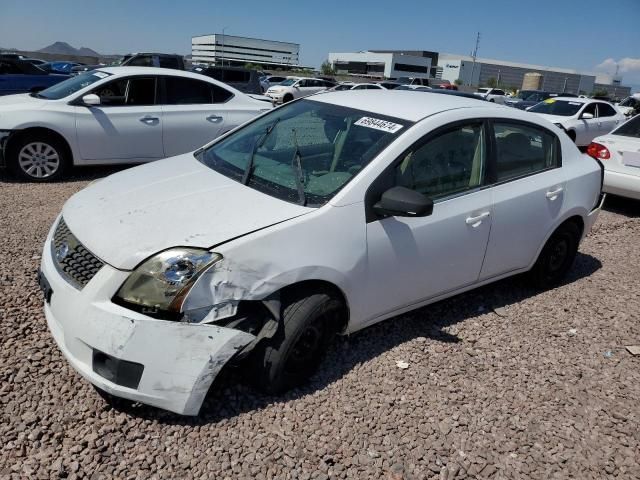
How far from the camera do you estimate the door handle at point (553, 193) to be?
3.98 metres

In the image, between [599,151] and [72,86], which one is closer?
[72,86]

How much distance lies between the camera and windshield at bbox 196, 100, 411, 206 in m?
3.04

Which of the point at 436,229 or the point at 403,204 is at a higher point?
the point at 403,204

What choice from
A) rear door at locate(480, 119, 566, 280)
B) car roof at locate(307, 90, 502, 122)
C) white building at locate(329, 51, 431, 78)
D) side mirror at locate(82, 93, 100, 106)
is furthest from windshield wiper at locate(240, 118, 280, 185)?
white building at locate(329, 51, 431, 78)

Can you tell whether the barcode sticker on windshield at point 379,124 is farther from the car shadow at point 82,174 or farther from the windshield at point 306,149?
the car shadow at point 82,174

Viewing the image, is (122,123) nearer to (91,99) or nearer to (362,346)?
(91,99)

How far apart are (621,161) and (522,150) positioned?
168 inches

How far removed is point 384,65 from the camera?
116m

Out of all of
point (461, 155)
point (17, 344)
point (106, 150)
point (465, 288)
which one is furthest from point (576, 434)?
point (106, 150)

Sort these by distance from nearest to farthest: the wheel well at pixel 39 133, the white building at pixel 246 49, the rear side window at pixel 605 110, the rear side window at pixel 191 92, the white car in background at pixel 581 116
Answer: the wheel well at pixel 39 133 < the rear side window at pixel 191 92 < the white car in background at pixel 581 116 < the rear side window at pixel 605 110 < the white building at pixel 246 49

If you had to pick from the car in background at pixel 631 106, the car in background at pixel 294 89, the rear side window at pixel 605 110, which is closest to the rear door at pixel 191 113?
the rear side window at pixel 605 110

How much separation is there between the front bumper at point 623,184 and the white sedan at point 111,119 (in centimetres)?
543

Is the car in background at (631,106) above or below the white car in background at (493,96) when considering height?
above

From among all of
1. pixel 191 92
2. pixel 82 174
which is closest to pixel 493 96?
pixel 191 92
